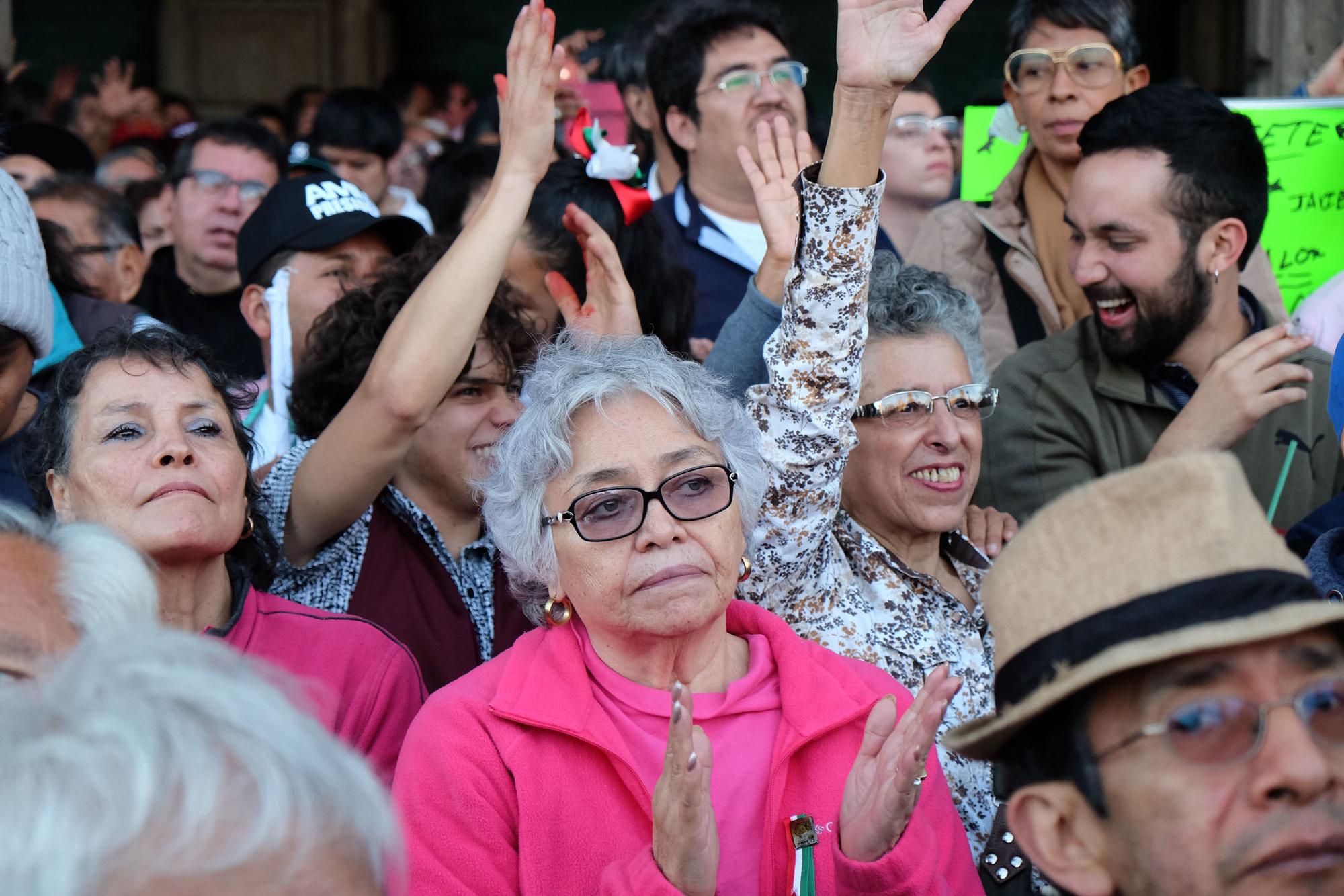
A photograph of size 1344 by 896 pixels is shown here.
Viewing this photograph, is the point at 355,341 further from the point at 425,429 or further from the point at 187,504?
the point at 187,504

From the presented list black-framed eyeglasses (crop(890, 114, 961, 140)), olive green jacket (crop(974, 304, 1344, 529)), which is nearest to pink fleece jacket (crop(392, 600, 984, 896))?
olive green jacket (crop(974, 304, 1344, 529))

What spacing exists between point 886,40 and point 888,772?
54.9 inches

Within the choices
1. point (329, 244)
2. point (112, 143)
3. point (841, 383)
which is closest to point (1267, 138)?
point (841, 383)

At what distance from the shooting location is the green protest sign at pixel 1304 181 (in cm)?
432

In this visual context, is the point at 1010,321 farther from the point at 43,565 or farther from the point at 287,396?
the point at 43,565

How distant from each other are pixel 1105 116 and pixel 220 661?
3014mm

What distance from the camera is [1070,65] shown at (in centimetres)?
441

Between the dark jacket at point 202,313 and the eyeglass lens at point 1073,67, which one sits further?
the dark jacket at point 202,313

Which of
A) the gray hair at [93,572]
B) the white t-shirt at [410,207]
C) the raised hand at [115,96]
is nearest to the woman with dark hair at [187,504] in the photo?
the gray hair at [93,572]

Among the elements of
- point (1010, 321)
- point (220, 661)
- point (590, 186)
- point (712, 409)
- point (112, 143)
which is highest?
point (112, 143)

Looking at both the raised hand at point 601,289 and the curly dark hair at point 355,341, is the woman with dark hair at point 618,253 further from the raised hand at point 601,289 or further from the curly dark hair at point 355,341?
the curly dark hair at point 355,341

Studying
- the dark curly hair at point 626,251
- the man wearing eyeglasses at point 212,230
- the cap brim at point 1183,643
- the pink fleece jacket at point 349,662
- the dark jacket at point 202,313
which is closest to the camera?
the cap brim at point 1183,643

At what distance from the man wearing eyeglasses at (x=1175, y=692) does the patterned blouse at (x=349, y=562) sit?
5.46ft

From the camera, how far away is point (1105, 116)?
3.73 metres
